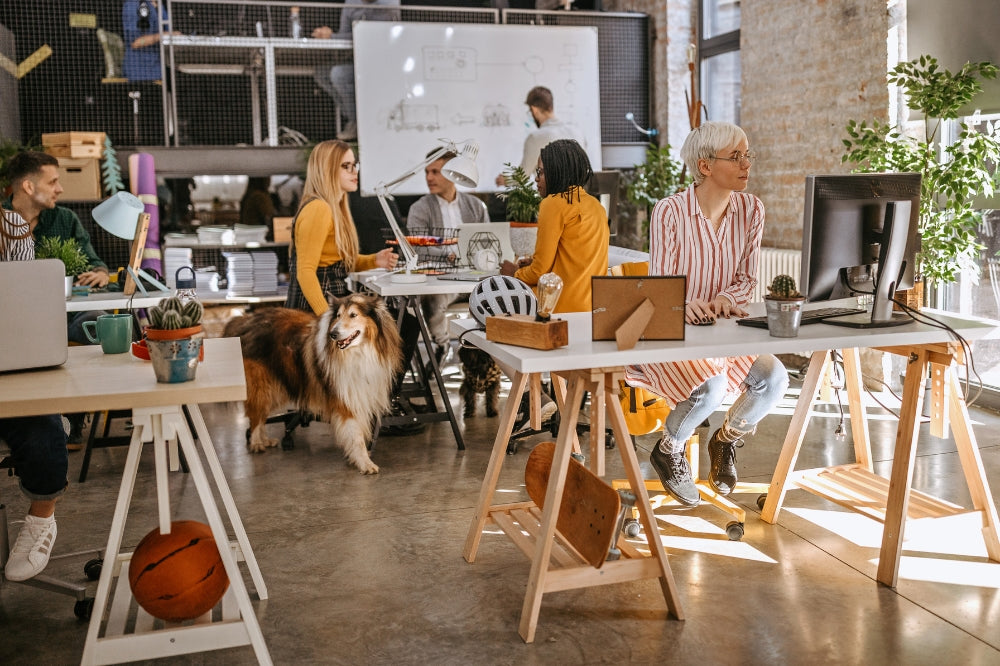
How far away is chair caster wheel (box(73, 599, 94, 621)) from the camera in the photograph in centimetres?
268

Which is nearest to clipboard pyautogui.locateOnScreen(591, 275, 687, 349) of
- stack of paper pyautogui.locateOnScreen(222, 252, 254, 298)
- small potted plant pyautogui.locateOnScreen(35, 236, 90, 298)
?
small potted plant pyautogui.locateOnScreen(35, 236, 90, 298)

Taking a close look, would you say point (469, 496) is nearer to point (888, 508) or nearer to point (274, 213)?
point (888, 508)

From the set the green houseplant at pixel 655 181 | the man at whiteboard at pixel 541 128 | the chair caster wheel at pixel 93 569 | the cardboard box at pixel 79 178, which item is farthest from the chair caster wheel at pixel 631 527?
the cardboard box at pixel 79 178

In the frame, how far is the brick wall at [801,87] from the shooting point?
542 cm

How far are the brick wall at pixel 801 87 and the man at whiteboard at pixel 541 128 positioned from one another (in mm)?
1306

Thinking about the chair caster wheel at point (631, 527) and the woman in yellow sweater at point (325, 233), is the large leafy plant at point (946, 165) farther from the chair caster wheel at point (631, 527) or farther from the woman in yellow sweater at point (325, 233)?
the woman in yellow sweater at point (325, 233)

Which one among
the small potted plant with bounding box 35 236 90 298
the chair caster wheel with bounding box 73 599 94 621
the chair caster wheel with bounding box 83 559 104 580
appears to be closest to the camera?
the chair caster wheel with bounding box 73 599 94 621

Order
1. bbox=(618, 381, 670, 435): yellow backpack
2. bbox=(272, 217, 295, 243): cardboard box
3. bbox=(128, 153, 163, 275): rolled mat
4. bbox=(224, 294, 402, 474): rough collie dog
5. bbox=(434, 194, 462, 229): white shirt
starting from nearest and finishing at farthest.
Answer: bbox=(618, 381, 670, 435): yellow backpack, bbox=(224, 294, 402, 474): rough collie dog, bbox=(434, 194, 462, 229): white shirt, bbox=(128, 153, 163, 275): rolled mat, bbox=(272, 217, 295, 243): cardboard box

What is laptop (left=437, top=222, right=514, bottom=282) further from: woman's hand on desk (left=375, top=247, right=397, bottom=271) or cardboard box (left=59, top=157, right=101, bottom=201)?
cardboard box (left=59, top=157, right=101, bottom=201)

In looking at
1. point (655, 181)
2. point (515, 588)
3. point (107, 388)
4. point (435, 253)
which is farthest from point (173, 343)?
point (655, 181)

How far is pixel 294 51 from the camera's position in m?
7.14

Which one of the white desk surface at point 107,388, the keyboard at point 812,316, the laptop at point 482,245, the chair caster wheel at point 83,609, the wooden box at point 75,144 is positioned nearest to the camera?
the white desk surface at point 107,388

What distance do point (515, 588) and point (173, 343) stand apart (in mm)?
1267

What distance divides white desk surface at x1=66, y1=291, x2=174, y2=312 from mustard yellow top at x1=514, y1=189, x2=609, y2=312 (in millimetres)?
1684
